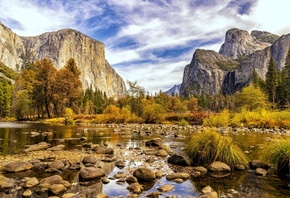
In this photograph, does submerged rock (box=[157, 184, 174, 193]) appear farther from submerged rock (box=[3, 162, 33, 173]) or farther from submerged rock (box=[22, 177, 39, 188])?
submerged rock (box=[3, 162, 33, 173])

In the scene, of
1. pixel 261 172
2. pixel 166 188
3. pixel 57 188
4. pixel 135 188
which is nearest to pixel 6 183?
pixel 57 188

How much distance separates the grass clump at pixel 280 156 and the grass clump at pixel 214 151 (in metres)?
0.95

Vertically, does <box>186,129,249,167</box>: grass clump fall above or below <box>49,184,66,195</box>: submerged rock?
above

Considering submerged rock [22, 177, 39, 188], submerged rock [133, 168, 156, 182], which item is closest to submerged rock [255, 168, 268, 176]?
submerged rock [133, 168, 156, 182]

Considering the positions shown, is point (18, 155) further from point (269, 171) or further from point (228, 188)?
point (269, 171)

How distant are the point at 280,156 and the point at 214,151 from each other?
2.17 meters

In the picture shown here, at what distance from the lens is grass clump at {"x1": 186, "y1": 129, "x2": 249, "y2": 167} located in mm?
8906

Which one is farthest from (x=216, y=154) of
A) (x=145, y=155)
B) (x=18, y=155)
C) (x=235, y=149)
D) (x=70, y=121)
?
(x=70, y=121)

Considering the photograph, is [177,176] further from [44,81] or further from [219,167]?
[44,81]

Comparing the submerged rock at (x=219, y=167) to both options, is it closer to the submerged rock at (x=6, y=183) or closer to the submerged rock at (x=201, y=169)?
the submerged rock at (x=201, y=169)

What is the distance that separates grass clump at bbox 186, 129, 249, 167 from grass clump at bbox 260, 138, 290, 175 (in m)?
0.95

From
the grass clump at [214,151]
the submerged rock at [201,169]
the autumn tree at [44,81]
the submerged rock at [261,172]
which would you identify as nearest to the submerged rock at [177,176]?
the submerged rock at [201,169]

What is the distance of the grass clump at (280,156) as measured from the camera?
7.91 metres

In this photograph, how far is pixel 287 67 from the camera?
65188mm
